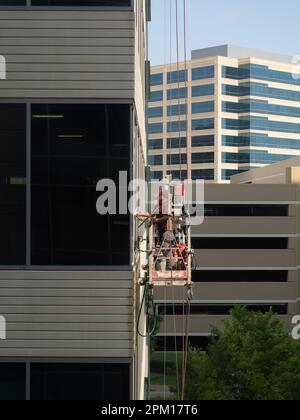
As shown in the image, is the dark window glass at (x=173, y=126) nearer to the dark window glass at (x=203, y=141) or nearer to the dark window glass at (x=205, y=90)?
the dark window glass at (x=203, y=141)

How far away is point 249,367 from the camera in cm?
3559

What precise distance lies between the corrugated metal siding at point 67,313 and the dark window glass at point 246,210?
192 ft

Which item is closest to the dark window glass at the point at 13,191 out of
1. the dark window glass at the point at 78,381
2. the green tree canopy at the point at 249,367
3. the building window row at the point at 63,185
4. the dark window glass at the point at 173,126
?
the building window row at the point at 63,185

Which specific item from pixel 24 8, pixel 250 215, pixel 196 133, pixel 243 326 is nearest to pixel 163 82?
pixel 196 133

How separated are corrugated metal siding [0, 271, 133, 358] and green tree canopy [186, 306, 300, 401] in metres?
23.9

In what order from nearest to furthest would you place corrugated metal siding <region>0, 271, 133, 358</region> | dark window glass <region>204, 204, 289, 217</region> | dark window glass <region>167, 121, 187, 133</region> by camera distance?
corrugated metal siding <region>0, 271, 133, 358</region> < dark window glass <region>204, 204, 289, 217</region> < dark window glass <region>167, 121, 187, 133</region>

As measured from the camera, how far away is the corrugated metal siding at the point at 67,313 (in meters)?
11.6

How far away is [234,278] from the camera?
70.4m

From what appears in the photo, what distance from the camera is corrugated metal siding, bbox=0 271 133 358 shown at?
459 inches

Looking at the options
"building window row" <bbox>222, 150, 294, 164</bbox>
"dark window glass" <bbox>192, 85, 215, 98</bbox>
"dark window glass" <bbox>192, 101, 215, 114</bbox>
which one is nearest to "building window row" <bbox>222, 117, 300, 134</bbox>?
"dark window glass" <bbox>192, 101, 215, 114</bbox>

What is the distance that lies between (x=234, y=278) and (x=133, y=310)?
194 ft

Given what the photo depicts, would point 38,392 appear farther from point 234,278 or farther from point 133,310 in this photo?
point 234,278

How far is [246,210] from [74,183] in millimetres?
59299

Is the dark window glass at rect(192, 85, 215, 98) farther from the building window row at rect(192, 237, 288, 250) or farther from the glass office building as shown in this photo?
the building window row at rect(192, 237, 288, 250)
